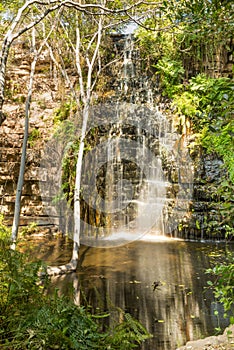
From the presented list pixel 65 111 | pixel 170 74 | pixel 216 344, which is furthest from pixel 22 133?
pixel 216 344

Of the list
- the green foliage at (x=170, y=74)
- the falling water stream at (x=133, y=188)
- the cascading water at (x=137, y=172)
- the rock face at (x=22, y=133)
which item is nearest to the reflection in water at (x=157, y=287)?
the falling water stream at (x=133, y=188)

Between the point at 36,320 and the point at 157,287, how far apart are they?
195 inches

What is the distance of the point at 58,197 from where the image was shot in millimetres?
11047

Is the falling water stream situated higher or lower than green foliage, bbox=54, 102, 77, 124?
lower

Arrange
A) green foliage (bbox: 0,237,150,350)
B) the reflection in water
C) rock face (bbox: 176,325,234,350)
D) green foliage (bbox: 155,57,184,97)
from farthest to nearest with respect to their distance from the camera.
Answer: green foliage (bbox: 155,57,184,97), the reflection in water, rock face (bbox: 176,325,234,350), green foliage (bbox: 0,237,150,350)

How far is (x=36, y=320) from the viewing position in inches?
54.0

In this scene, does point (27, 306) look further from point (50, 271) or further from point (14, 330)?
point (50, 271)

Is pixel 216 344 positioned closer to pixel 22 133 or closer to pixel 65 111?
pixel 65 111

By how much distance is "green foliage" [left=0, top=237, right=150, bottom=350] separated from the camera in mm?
1301

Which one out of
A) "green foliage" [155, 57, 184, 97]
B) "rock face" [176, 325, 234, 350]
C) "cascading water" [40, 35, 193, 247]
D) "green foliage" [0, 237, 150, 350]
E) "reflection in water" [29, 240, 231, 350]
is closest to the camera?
"green foliage" [0, 237, 150, 350]

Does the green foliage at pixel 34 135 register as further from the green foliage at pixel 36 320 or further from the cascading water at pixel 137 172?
the green foliage at pixel 36 320

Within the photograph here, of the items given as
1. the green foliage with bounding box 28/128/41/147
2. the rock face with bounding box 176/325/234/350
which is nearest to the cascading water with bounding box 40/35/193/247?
the green foliage with bounding box 28/128/41/147

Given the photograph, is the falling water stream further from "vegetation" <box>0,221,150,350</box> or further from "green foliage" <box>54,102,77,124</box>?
"vegetation" <box>0,221,150,350</box>

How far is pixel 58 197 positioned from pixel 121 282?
5.40 metres
